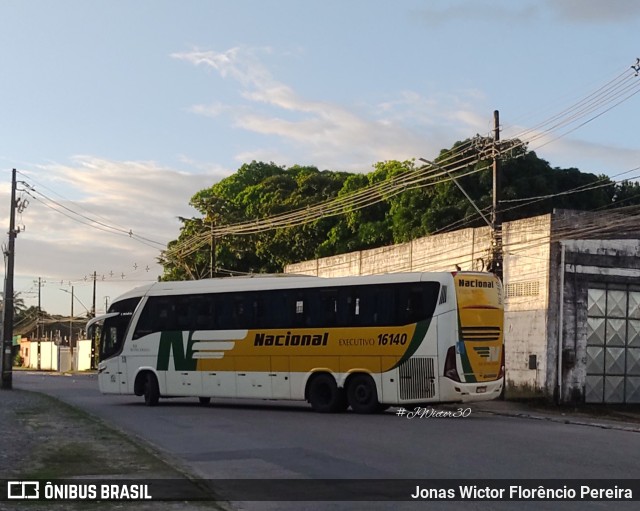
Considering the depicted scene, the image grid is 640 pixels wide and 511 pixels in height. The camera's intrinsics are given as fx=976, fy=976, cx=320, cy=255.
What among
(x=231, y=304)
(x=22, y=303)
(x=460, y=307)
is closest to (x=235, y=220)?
(x=231, y=304)

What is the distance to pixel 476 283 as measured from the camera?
23.2 metres

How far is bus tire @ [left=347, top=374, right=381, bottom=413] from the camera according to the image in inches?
933

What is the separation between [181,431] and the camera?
62.6 feet

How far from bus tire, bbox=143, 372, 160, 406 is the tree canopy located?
18.9 metres

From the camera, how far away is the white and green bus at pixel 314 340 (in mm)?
22766

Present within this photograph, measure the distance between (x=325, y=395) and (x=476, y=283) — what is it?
4.88 m

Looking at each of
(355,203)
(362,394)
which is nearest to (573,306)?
(362,394)

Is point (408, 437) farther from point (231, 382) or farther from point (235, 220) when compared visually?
point (235, 220)

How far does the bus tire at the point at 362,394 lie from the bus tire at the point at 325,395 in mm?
250

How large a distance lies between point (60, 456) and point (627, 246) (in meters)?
21.2

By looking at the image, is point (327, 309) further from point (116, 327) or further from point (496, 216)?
point (116, 327)

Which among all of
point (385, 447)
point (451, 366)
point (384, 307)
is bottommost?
point (385, 447)

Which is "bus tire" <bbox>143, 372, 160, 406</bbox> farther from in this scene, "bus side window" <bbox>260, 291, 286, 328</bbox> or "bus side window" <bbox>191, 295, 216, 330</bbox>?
"bus side window" <bbox>260, 291, 286, 328</bbox>

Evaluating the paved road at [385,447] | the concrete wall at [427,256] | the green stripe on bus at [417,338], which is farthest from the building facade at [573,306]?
the green stripe on bus at [417,338]
